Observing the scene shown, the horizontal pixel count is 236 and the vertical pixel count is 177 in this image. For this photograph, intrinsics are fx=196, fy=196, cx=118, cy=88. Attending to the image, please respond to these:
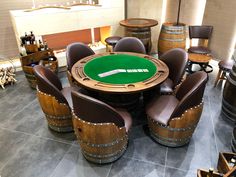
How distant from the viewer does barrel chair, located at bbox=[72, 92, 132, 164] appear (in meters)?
2.00

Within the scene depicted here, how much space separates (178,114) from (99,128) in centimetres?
97

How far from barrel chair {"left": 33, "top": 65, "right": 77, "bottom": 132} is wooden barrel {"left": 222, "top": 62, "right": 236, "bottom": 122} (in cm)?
239

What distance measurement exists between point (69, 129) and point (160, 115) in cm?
136

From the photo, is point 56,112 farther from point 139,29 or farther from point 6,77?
point 139,29

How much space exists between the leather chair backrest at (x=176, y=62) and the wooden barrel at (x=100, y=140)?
1.38 metres

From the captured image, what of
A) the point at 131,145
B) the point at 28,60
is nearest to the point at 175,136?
the point at 131,145

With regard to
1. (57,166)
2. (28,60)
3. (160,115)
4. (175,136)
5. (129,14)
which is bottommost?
(57,166)

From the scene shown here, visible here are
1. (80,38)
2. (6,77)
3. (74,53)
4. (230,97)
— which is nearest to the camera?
(230,97)

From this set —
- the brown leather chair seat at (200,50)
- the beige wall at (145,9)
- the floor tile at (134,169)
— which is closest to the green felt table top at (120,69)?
the floor tile at (134,169)

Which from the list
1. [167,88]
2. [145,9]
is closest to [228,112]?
[167,88]

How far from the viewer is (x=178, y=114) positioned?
2.35 metres

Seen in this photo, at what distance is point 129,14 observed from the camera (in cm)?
535

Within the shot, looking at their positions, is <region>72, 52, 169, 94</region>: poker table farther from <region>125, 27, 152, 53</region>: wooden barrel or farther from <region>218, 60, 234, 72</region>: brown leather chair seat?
<region>218, 60, 234, 72</region>: brown leather chair seat

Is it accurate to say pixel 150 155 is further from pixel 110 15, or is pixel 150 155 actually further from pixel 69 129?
pixel 110 15
